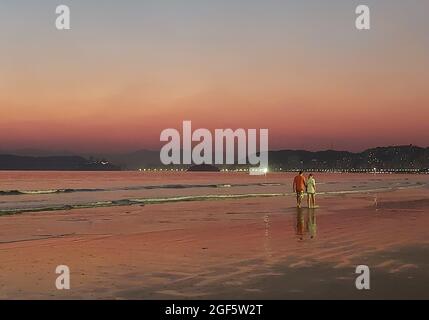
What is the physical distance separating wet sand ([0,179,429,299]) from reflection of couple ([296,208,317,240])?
41mm

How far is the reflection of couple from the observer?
20000 millimetres

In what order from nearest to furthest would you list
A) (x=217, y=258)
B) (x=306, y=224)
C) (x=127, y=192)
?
(x=217, y=258), (x=306, y=224), (x=127, y=192)

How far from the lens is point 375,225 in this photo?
2328 cm

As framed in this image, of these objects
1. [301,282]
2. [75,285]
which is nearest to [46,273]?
[75,285]

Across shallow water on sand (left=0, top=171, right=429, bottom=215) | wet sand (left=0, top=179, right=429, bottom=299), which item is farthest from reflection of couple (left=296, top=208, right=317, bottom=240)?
shallow water on sand (left=0, top=171, right=429, bottom=215)

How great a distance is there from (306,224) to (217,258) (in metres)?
10.1

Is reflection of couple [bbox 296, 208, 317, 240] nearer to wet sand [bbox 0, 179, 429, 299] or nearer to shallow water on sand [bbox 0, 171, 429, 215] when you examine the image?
wet sand [bbox 0, 179, 429, 299]

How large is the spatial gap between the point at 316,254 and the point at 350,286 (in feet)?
13.6

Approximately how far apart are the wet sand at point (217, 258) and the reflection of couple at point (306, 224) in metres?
0.04

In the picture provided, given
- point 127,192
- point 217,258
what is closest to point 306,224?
point 217,258

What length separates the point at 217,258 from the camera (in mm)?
14195

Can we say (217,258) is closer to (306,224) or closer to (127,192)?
(306,224)

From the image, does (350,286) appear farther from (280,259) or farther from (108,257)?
→ (108,257)

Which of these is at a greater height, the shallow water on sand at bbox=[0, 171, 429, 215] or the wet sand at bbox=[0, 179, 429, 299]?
the shallow water on sand at bbox=[0, 171, 429, 215]
